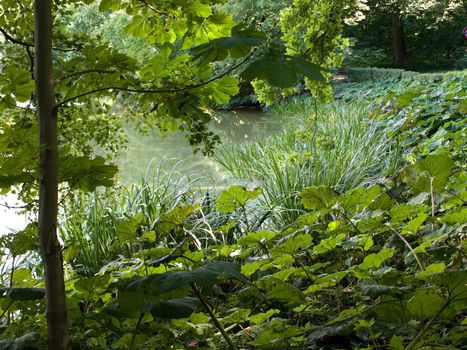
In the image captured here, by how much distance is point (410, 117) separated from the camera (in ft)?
16.8

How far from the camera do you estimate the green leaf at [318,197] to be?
170cm

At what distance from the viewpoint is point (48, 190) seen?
1.20m

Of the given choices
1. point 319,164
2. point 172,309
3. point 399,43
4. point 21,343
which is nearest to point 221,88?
point 172,309

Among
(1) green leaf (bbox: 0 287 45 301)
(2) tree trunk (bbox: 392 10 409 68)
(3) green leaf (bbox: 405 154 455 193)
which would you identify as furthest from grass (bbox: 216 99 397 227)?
(2) tree trunk (bbox: 392 10 409 68)

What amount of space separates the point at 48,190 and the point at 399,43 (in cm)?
2421

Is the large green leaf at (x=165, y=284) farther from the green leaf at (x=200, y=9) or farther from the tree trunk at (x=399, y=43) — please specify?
the tree trunk at (x=399, y=43)

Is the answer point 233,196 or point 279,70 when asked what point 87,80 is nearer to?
point 233,196

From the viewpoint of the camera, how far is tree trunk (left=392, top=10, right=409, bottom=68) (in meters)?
23.3

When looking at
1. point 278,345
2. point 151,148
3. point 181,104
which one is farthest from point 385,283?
point 151,148

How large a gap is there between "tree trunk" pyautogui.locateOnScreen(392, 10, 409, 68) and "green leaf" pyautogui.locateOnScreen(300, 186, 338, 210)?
2305cm

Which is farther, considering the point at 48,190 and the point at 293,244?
the point at 293,244

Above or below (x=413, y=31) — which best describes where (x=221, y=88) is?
below

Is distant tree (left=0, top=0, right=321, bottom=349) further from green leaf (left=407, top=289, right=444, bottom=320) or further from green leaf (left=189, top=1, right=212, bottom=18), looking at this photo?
green leaf (left=407, top=289, right=444, bottom=320)

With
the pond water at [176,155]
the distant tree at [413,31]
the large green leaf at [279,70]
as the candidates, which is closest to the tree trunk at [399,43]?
the distant tree at [413,31]
